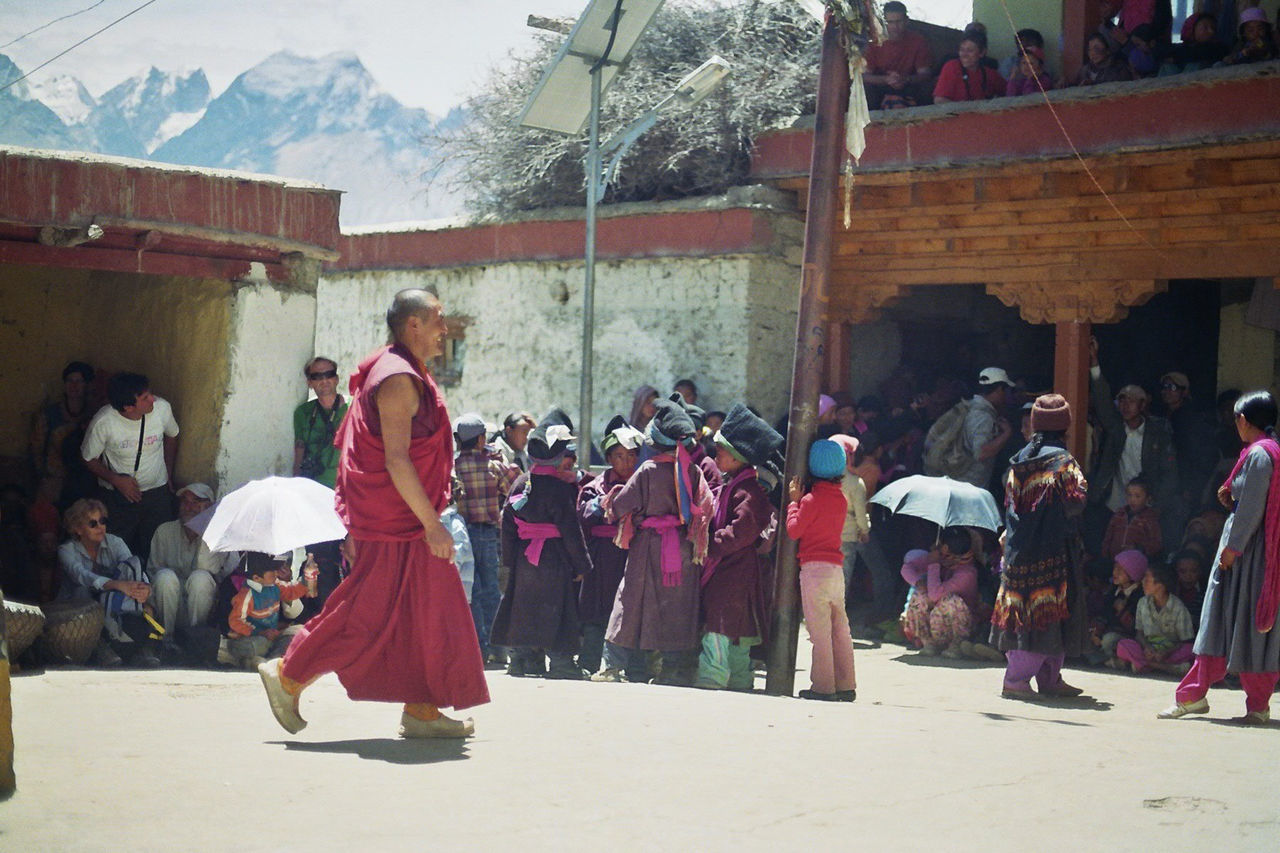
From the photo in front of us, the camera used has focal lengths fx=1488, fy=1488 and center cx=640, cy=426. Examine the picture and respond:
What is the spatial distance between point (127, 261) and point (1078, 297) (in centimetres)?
651

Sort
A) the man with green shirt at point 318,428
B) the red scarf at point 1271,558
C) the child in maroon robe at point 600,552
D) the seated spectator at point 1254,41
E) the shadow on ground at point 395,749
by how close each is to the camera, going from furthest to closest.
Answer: the seated spectator at point 1254,41 < the man with green shirt at point 318,428 < the child in maroon robe at point 600,552 < the red scarf at point 1271,558 < the shadow on ground at point 395,749

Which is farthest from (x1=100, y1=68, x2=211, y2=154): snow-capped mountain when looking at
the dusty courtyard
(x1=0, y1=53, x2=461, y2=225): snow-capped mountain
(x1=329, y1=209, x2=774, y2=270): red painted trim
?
the dusty courtyard

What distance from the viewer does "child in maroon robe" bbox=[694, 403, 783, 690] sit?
812 centimetres

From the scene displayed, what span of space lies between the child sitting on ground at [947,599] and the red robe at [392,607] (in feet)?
16.8

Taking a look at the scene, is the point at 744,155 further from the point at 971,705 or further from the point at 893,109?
the point at 971,705

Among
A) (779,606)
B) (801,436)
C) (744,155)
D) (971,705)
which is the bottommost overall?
(971,705)

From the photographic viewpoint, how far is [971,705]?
26.2ft

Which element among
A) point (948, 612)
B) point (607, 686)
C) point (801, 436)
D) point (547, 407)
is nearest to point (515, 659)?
point (607, 686)

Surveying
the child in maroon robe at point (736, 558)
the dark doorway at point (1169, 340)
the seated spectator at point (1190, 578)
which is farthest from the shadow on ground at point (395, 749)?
the dark doorway at point (1169, 340)

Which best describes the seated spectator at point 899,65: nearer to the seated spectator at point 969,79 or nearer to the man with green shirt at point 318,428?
the seated spectator at point 969,79

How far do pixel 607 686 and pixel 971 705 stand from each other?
2032 millimetres

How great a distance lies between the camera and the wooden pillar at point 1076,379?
10.6 m

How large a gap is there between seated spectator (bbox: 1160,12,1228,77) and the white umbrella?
21.1 feet

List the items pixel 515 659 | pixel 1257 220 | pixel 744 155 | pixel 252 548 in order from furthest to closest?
pixel 744 155 → pixel 1257 220 → pixel 515 659 → pixel 252 548
